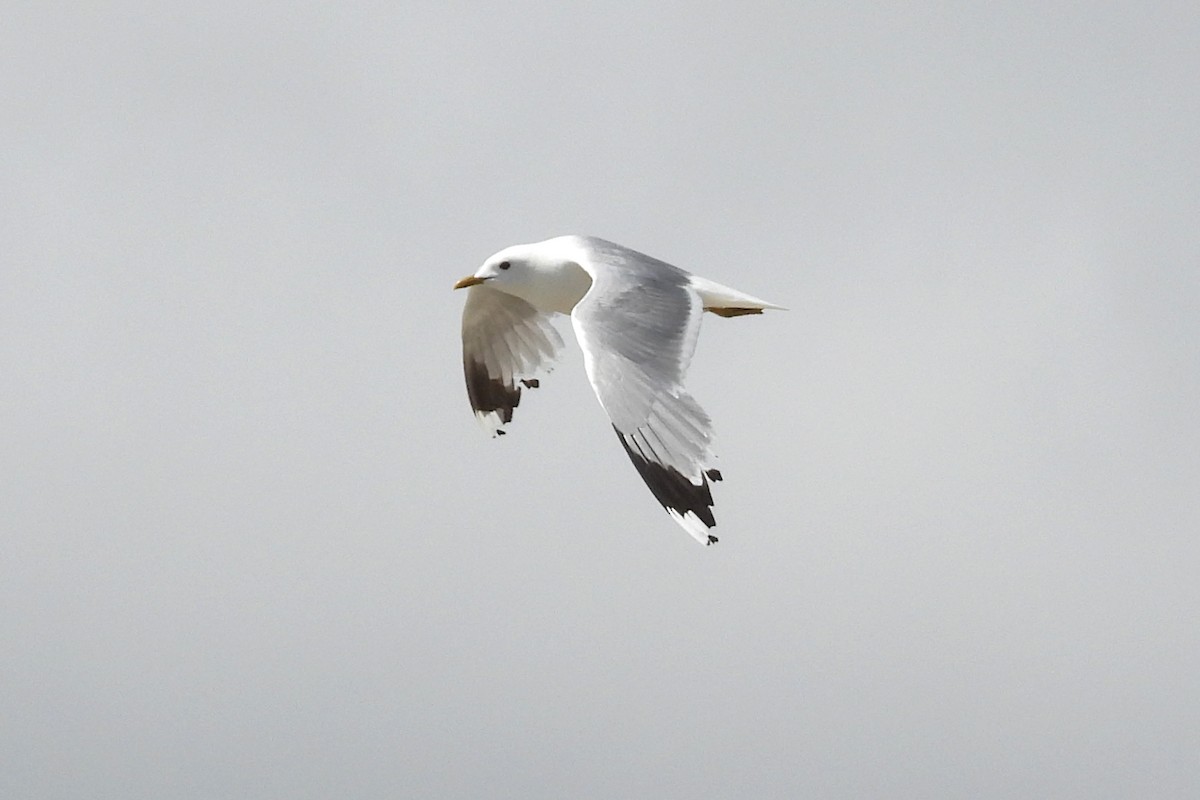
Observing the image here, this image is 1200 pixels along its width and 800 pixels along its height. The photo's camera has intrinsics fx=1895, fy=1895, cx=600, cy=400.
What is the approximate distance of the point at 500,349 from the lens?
47.2 feet

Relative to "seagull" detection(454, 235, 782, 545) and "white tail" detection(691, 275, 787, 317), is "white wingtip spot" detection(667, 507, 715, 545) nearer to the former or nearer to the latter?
"seagull" detection(454, 235, 782, 545)

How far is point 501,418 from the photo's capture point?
1455cm

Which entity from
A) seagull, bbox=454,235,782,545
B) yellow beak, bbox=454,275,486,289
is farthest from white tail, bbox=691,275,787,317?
yellow beak, bbox=454,275,486,289

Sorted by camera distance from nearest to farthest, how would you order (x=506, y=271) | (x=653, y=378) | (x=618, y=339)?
(x=653, y=378), (x=618, y=339), (x=506, y=271)

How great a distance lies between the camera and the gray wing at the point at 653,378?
396 inches

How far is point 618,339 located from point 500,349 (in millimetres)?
3552

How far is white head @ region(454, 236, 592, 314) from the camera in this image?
12750mm

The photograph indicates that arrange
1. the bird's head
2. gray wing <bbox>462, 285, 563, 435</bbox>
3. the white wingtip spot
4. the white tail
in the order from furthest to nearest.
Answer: gray wing <bbox>462, 285, 563, 435</bbox> < the bird's head < the white tail < the white wingtip spot

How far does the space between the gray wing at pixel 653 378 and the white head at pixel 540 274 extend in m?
0.71

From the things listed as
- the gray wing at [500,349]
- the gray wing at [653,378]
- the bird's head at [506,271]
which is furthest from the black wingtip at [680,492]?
the gray wing at [500,349]

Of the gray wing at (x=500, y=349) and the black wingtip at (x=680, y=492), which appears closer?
the black wingtip at (x=680, y=492)

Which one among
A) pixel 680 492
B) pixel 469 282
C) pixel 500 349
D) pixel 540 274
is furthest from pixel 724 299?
pixel 680 492

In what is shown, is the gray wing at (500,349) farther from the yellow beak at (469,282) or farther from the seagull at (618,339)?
the yellow beak at (469,282)

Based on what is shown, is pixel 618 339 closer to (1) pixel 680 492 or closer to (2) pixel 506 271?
(1) pixel 680 492
